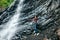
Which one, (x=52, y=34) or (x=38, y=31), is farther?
(x=38, y=31)

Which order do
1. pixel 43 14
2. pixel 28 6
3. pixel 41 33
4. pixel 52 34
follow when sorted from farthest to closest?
pixel 28 6, pixel 43 14, pixel 41 33, pixel 52 34

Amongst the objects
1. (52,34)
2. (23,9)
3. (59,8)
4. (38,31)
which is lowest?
(52,34)

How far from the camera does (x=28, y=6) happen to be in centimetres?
3478

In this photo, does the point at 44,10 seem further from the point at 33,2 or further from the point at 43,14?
the point at 33,2

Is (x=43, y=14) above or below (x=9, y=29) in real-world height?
above

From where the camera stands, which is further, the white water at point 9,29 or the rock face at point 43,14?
the white water at point 9,29

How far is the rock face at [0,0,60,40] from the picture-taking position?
23.8m

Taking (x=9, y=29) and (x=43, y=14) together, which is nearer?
(x=43, y=14)

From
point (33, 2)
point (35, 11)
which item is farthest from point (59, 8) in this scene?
point (33, 2)

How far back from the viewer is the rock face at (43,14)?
78.1 ft

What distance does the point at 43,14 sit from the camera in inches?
1121

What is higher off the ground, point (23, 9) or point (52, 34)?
point (23, 9)

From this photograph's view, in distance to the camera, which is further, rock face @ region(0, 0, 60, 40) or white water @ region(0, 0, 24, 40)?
A: white water @ region(0, 0, 24, 40)

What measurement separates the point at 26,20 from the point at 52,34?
817cm
